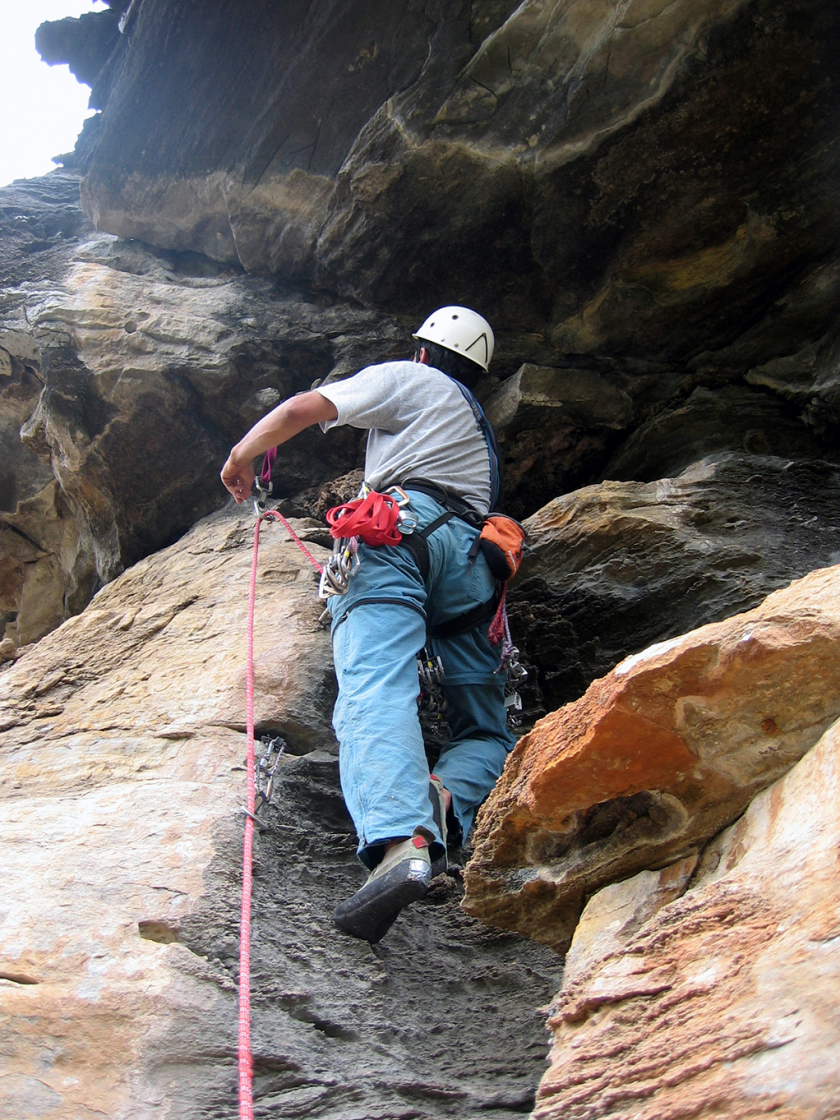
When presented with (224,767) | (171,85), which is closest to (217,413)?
(171,85)

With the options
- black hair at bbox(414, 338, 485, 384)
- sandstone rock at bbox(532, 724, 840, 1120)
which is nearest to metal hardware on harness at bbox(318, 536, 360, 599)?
sandstone rock at bbox(532, 724, 840, 1120)

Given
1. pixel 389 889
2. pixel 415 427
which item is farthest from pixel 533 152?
pixel 389 889

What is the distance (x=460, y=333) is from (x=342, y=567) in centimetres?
207

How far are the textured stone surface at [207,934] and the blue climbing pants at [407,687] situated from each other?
42cm

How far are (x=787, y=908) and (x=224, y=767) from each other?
219cm

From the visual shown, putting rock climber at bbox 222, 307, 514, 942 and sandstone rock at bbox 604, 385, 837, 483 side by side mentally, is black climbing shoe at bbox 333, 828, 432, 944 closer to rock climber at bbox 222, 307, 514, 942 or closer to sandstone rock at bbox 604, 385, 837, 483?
rock climber at bbox 222, 307, 514, 942

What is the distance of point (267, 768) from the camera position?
331cm

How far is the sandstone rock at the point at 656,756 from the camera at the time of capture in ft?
6.74

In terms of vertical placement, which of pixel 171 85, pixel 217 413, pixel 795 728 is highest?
pixel 171 85

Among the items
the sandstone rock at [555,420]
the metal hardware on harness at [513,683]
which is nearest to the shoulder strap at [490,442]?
the metal hardware on harness at [513,683]

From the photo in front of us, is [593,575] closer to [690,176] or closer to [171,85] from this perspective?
[690,176]

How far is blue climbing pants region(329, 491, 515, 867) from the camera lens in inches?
107

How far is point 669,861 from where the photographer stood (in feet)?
7.79

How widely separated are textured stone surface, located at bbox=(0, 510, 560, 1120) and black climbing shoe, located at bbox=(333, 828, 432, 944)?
6.7 inches
